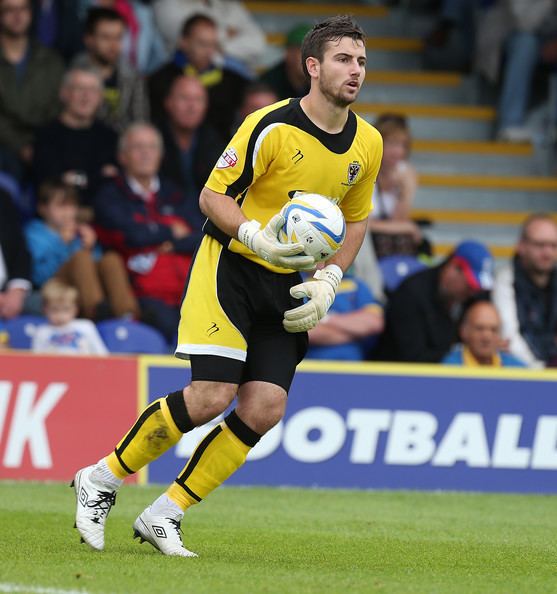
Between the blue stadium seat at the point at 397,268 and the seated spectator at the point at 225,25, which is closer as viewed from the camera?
the blue stadium seat at the point at 397,268

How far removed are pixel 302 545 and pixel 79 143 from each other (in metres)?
5.89

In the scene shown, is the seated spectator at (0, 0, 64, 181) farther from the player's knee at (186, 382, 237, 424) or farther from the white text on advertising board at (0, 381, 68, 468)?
the player's knee at (186, 382, 237, 424)

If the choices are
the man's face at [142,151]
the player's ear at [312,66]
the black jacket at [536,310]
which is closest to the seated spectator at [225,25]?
the man's face at [142,151]

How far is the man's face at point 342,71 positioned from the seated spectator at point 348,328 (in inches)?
199

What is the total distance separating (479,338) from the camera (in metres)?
11.1

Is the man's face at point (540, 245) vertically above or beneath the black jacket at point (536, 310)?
above

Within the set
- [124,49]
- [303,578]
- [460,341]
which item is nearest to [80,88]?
[124,49]

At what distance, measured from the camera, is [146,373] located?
10.1 metres

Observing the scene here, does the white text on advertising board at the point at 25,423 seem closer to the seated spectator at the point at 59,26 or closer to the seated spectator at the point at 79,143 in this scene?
the seated spectator at the point at 79,143

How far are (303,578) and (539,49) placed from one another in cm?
1047

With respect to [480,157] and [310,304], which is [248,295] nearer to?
[310,304]

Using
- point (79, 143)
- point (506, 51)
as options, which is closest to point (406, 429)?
point (79, 143)

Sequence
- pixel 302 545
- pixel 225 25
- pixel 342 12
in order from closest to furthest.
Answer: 1. pixel 302 545
2. pixel 225 25
3. pixel 342 12

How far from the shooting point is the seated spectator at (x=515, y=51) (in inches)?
589
